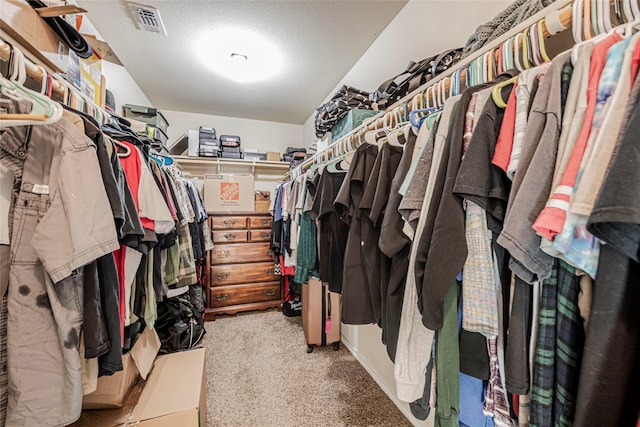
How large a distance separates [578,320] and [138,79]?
345 centimetres

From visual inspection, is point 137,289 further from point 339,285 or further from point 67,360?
point 339,285

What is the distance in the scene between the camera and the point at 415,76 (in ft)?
3.81

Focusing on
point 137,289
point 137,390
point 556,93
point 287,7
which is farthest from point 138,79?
point 556,93

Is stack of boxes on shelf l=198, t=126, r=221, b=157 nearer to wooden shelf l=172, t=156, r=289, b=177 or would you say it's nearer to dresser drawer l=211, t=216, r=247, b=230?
wooden shelf l=172, t=156, r=289, b=177

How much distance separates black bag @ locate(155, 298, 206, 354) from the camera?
5.68 feet

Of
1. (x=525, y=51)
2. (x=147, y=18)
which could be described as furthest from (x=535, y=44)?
(x=147, y=18)

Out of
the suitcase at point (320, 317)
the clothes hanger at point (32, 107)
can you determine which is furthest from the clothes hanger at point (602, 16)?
the suitcase at point (320, 317)

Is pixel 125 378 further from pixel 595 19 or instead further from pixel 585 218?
pixel 595 19

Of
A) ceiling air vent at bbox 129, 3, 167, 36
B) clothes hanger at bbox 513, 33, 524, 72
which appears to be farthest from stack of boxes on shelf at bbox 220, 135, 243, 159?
clothes hanger at bbox 513, 33, 524, 72

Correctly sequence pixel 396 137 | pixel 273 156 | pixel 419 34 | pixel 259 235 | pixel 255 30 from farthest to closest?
1. pixel 273 156
2. pixel 259 235
3. pixel 255 30
4. pixel 419 34
5. pixel 396 137

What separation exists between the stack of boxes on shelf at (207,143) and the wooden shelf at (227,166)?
7cm

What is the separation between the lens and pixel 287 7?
165 cm

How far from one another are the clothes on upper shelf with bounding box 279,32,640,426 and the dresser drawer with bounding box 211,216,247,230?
2314 mm

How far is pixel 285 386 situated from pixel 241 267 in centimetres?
140
